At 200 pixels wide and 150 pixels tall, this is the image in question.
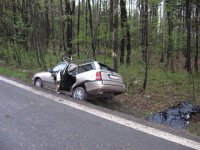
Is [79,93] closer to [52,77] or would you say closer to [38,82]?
[52,77]

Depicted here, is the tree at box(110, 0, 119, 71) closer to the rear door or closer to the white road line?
the rear door

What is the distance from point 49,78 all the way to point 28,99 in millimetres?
3178

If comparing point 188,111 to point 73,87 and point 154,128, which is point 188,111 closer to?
point 154,128

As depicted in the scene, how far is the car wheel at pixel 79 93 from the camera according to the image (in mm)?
11500

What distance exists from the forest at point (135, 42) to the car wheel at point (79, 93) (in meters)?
1.71

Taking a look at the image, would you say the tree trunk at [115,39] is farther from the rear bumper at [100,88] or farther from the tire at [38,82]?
the rear bumper at [100,88]

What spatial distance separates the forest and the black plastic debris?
111 centimetres

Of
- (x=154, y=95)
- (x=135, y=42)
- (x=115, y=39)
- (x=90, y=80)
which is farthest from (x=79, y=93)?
(x=135, y=42)

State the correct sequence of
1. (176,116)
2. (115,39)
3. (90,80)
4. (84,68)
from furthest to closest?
(115,39), (84,68), (90,80), (176,116)

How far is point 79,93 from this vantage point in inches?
460

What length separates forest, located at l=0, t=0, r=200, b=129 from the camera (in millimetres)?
14539

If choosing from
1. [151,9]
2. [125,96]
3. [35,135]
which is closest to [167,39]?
[151,9]

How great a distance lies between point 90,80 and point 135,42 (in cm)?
1861

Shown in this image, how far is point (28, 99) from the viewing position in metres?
10.8
